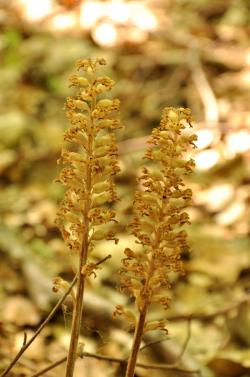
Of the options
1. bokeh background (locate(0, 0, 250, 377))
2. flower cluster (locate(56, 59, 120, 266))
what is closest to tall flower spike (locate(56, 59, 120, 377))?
flower cluster (locate(56, 59, 120, 266))

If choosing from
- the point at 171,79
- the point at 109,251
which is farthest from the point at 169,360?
the point at 171,79

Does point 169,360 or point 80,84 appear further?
point 169,360

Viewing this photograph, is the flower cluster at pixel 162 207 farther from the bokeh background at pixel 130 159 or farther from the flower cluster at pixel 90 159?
the bokeh background at pixel 130 159

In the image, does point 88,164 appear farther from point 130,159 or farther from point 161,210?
point 130,159

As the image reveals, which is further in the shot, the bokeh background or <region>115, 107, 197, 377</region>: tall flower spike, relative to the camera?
the bokeh background

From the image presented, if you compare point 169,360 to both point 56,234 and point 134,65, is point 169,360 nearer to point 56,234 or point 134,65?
point 56,234

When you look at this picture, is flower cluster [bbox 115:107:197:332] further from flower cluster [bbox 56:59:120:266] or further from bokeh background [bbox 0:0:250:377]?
bokeh background [bbox 0:0:250:377]

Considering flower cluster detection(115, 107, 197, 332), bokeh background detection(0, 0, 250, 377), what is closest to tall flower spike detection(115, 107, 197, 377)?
flower cluster detection(115, 107, 197, 332)

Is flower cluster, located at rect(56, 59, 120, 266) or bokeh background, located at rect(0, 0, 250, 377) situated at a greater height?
bokeh background, located at rect(0, 0, 250, 377)
